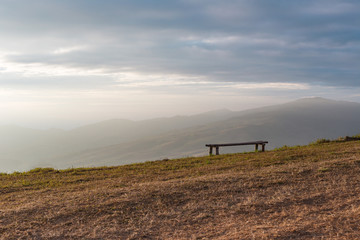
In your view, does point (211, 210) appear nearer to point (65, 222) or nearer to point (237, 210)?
point (237, 210)

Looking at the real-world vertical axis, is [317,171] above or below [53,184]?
above

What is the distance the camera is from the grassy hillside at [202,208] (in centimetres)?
752

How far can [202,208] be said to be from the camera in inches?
364

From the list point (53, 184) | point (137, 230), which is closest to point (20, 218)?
point (137, 230)

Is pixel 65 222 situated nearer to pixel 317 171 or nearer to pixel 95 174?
pixel 95 174

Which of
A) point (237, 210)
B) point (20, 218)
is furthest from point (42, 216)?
point (237, 210)

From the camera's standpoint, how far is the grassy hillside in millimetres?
7516

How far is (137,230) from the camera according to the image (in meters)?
7.90

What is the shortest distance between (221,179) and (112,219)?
5.35m

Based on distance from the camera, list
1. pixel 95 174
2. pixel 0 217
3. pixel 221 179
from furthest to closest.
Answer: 1. pixel 95 174
2. pixel 221 179
3. pixel 0 217

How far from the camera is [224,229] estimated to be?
7.58 m

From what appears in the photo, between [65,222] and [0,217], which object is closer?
[65,222]

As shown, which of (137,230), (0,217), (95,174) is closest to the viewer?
(137,230)

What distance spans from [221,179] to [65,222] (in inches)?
256
